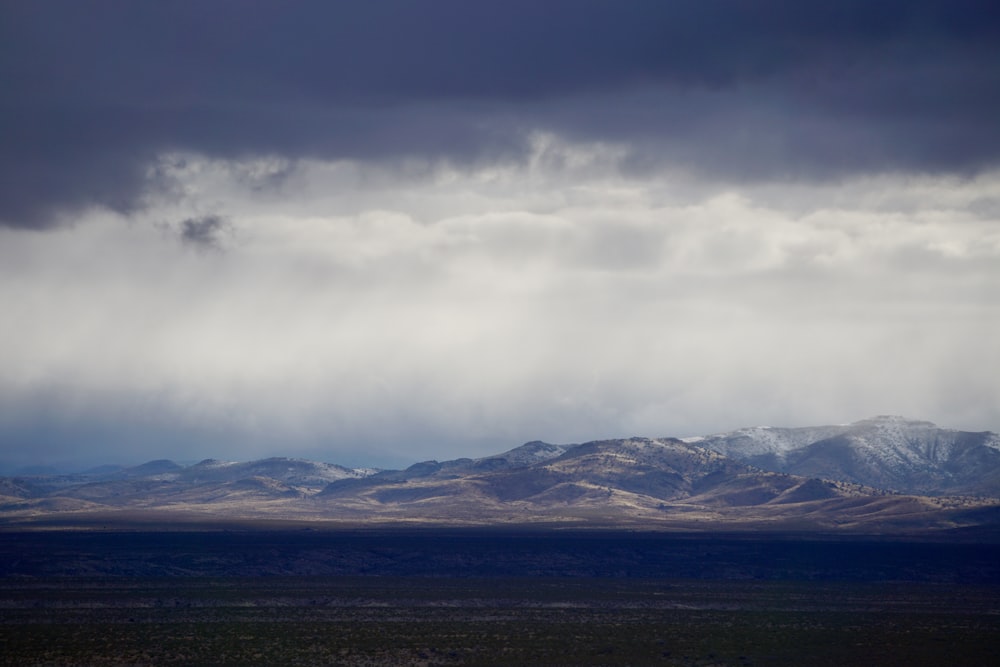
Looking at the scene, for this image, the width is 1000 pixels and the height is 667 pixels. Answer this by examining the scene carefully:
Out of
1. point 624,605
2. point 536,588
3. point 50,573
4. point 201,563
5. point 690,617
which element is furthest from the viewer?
point 201,563

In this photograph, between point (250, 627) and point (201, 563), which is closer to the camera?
point (250, 627)

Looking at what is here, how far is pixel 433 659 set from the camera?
102938 mm

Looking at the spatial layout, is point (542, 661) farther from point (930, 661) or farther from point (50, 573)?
point (50, 573)

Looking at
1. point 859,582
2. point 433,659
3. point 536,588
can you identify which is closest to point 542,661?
point 433,659

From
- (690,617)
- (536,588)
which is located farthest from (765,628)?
(536,588)

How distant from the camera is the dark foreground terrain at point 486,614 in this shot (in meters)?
105

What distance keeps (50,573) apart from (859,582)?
405 ft

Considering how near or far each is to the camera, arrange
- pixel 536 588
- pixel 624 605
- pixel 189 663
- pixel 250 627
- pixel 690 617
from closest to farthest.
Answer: pixel 189 663
pixel 250 627
pixel 690 617
pixel 624 605
pixel 536 588

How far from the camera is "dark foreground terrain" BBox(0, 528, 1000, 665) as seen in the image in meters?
105

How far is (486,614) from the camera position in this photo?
441ft

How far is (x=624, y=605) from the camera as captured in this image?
145 meters

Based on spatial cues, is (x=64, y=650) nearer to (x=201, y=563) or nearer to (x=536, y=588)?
(x=536, y=588)

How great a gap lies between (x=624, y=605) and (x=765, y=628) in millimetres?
25670

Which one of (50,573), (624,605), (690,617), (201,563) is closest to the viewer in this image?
(690,617)
